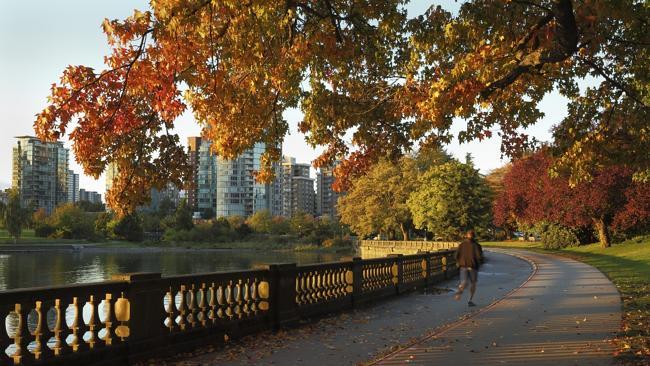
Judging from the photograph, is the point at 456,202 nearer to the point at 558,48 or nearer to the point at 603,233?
the point at 603,233

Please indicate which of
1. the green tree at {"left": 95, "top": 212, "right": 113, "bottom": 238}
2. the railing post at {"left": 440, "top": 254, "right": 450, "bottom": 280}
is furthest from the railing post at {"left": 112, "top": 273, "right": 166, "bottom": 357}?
the green tree at {"left": 95, "top": 212, "right": 113, "bottom": 238}

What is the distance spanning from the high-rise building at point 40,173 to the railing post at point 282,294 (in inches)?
5803

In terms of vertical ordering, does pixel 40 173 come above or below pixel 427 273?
above

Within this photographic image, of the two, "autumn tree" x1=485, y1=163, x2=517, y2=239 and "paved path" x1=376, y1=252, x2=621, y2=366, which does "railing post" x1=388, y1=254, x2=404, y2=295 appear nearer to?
"paved path" x1=376, y1=252, x2=621, y2=366

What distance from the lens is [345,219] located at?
3354 inches

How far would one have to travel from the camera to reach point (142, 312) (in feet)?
27.0

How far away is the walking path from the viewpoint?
28.5 ft

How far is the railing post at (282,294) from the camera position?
36.7 feet

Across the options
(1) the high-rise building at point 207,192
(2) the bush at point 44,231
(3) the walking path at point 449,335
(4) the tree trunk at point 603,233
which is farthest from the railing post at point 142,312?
(1) the high-rise building at point 207,192

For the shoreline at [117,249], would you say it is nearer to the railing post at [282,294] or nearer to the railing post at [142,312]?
the railing post at [282,294]

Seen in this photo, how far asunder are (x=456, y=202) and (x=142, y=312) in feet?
167

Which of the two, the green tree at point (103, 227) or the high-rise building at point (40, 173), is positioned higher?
the high-rise building at point (40, 173)

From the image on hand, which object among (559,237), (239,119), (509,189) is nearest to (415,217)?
(509,189)

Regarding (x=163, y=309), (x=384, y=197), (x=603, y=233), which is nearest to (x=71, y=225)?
(x=384, y=197)
